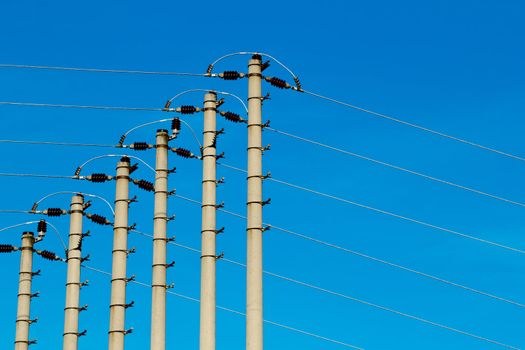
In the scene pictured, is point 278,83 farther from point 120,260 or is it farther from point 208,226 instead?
point 120,260

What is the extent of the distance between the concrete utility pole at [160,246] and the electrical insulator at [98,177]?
282cm

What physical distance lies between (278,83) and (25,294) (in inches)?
772

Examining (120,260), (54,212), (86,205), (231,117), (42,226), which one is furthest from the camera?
(42,226)

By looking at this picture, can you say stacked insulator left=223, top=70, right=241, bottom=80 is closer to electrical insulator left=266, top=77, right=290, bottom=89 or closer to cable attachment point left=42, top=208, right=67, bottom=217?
electrical insulator left=266, top=77, right=290, bottom=89

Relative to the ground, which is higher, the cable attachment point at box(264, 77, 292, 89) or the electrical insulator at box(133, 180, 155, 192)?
the electrical insulator at box(133, 180, 155, 192)

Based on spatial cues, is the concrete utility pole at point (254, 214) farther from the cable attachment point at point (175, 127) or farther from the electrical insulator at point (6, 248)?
the electrical insulator at point (6, 248)

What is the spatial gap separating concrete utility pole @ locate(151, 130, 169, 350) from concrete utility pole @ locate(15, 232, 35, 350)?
10.2 m

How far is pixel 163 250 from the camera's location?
40.5m

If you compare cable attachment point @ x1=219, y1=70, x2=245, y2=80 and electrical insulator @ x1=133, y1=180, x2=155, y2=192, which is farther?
electrical insulator @ x1=133, y1=180, x2=155, y2=192

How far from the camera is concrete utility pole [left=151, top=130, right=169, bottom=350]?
39.7 metres

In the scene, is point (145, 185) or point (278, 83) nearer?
point (278, 83)

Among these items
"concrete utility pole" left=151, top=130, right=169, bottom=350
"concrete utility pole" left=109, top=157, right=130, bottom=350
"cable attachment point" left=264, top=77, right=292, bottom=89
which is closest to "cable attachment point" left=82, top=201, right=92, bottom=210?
"concrete utility pole" left=109, top=157, right=130, bottom=350

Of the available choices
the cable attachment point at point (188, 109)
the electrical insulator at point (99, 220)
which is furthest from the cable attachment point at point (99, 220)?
the cable attachment point at point (188, 109)

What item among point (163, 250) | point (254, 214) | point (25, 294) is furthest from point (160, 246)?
point (25, 294)
